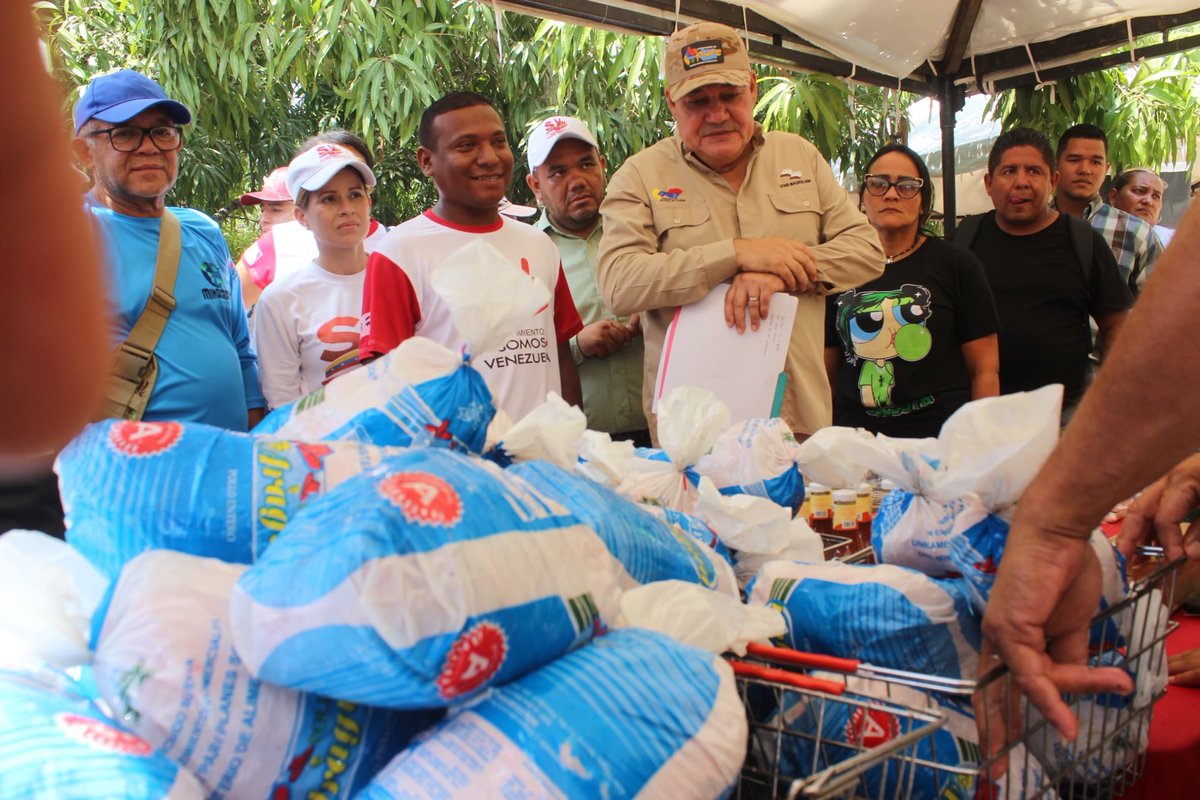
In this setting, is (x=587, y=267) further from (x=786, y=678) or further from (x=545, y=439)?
(x=786, y=678)

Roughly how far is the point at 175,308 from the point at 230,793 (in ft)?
7.42

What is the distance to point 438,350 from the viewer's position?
3.95 ft

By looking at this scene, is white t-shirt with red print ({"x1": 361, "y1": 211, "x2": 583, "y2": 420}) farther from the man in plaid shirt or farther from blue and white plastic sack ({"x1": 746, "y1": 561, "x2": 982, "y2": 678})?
the man in plaid shirt

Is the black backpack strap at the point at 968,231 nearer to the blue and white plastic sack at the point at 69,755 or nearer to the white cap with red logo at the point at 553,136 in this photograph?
the white cap with red logo at the point at 553,136

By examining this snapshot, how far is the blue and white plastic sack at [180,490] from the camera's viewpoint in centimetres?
95

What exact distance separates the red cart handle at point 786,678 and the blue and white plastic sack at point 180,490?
436mm

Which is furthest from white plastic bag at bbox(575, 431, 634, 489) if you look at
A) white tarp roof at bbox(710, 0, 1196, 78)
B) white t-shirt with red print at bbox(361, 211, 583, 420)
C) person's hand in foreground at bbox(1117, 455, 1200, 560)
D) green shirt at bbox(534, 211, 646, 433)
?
white tarp roof at bbox(710, 0, 1196, 78)

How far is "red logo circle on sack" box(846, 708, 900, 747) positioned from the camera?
3.29ft

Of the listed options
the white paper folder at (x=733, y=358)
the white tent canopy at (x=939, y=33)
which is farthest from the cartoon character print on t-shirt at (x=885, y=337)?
the white tent canopy at (x=939, y=33)

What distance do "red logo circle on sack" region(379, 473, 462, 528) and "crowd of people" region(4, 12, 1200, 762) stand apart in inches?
61.4

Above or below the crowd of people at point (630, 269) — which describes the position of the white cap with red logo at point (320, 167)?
above

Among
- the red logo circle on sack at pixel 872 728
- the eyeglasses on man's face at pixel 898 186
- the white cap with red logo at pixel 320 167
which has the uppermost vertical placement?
the white cap with red logo at pixel 320 167

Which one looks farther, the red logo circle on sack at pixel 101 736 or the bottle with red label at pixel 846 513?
the bottle with red label at pixel 846 513

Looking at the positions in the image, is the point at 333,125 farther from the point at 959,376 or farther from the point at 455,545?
the point at 455,545
